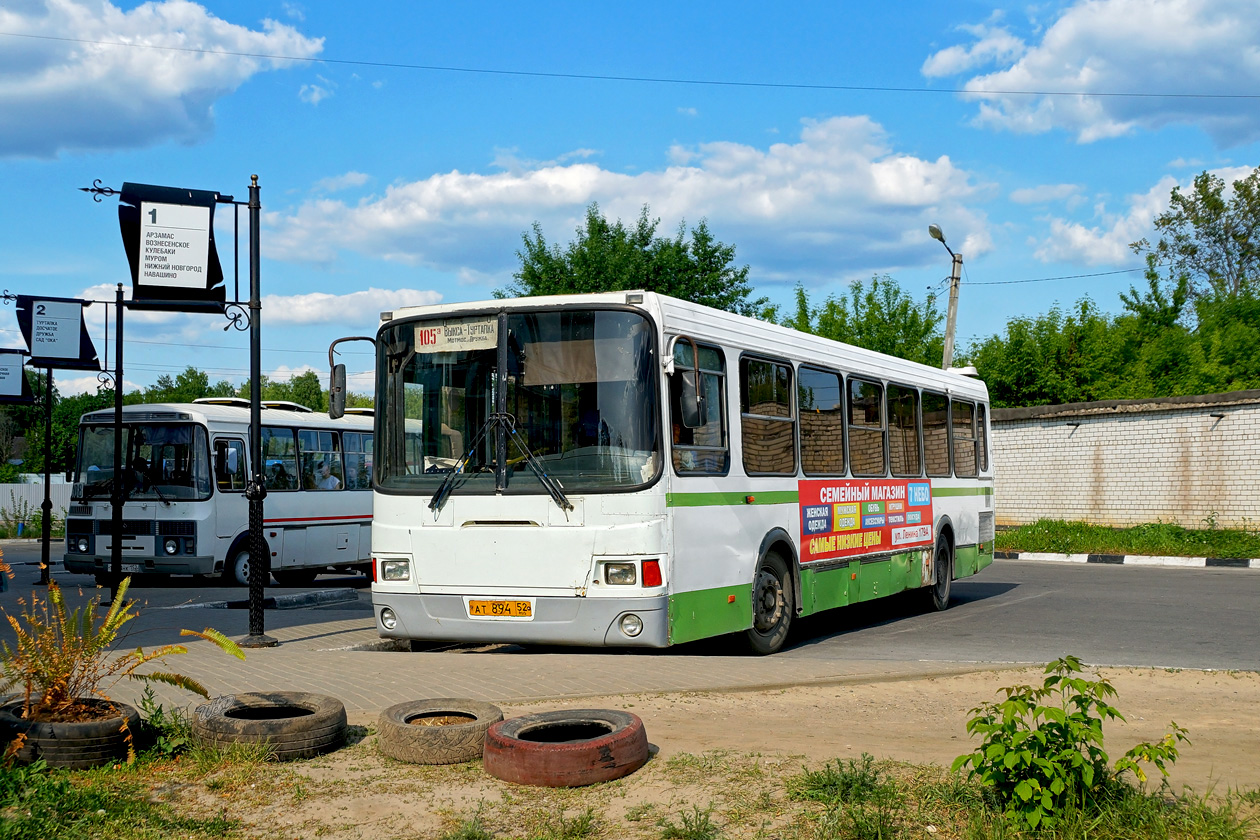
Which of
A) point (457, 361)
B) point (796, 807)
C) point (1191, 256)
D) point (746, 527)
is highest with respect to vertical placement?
point (1191, 256)

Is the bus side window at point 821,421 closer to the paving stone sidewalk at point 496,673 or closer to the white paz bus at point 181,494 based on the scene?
the paving stone sidewalk at point 496,673

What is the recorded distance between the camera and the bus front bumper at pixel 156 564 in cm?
1711

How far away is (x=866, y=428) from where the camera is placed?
12.8 meters

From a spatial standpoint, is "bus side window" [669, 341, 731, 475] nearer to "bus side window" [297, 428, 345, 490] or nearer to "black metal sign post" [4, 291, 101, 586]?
"bus side window" [297, 428, 345, 490]

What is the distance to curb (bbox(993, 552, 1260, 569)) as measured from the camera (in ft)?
71.2

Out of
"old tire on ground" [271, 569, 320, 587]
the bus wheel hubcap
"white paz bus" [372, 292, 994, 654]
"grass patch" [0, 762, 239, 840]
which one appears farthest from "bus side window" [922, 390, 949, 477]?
"grass patch" [0, 762, 239, 840]

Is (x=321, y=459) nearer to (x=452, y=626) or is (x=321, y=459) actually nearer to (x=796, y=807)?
(x=452, y=626)

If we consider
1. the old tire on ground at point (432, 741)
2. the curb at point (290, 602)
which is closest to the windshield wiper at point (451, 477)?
the old tire on ground at point (432, 741)

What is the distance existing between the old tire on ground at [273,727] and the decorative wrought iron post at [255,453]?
4129mm

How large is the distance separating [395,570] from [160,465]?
379 inches

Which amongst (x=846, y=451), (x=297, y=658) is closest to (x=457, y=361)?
(x=297, y=658)

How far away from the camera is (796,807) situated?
16.4 ft

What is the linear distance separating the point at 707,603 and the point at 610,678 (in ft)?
4.58

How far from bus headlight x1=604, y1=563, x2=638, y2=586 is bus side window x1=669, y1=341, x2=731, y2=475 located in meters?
0.85
